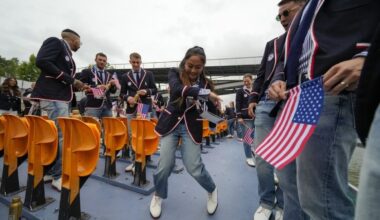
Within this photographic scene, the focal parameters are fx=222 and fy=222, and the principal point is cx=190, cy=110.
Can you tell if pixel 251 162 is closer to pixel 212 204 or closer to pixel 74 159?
pixel 212 204

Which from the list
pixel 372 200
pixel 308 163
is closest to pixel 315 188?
pixel 308 163

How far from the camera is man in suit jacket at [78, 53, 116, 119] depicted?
4176 mm

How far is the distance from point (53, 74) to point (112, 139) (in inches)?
45.6

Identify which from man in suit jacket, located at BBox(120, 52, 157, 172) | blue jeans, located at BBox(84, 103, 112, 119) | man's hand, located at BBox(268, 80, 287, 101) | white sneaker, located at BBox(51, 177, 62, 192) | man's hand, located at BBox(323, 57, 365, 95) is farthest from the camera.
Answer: blue jeans, located at BBox(84, 103, 112, 119)

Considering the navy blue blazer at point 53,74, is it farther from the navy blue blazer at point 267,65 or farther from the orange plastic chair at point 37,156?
the navy blue blazer at point 267,65

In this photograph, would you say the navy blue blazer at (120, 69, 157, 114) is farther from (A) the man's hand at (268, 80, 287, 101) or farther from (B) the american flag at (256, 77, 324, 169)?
(B) the american flag at (256, 77, 324, 169)

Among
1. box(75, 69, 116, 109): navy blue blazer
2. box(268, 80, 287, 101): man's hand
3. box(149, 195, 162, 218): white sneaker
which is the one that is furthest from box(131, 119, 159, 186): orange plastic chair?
box(268, 80, 287, 101): man's hand

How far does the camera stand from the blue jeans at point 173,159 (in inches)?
87.3

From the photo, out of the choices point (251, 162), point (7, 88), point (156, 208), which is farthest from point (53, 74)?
point (7, 88)

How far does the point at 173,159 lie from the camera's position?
88.5 inches

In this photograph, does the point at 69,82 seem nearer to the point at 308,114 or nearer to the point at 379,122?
the point at 308,114

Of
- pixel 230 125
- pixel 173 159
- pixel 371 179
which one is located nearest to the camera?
pixel 371 179

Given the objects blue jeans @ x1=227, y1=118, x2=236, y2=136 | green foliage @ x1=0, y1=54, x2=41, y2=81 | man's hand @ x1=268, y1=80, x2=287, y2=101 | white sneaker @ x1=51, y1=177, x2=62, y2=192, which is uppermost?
green foliage @ x1=0, y1=54, x2=41, y2=81

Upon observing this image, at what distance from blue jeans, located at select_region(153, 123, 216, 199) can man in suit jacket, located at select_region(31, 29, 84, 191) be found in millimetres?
1432
